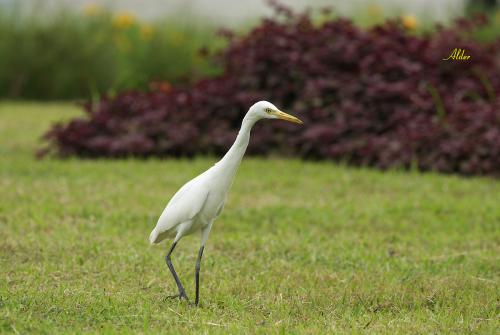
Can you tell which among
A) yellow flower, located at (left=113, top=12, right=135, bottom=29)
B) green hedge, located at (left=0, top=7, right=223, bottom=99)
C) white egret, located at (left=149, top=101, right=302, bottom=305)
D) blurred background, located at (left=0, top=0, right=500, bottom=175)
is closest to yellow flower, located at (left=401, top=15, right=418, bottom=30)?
blurred background, located at (left=0, top=0, right=500, bottom=175)

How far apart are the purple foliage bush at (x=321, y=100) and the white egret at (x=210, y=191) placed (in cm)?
454

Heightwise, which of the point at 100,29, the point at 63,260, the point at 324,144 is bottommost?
the point at 63,260

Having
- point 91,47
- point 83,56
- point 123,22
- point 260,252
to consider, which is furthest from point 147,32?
point 260,252

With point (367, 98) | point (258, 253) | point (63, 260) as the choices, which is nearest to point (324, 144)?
point (367, 98)

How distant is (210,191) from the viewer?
4258mm

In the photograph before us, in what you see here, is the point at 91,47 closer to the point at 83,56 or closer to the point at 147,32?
the point at 83,56

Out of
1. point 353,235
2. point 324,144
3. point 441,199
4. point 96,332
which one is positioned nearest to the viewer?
point 96,332

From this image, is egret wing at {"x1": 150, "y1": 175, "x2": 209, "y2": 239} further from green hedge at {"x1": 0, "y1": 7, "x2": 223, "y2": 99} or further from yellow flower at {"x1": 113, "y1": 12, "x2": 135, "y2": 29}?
yellow flower at {"x1": 113, "y1": 12, "x2": 135, "y2": 29}

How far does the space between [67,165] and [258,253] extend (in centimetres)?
347

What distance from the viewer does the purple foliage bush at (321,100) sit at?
8.92 metres

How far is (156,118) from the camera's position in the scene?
31.1ft

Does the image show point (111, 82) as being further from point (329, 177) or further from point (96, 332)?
point (96, 332)

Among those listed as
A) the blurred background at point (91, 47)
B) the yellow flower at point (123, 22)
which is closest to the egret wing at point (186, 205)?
the blurred background at point (91, 47)

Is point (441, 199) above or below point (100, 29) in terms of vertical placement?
below
